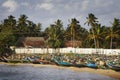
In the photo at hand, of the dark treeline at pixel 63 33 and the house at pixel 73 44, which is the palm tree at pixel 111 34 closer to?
the dark treeline at pixel 63 33

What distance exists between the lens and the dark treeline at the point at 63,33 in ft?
344

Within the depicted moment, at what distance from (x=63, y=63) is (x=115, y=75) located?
25879 mm

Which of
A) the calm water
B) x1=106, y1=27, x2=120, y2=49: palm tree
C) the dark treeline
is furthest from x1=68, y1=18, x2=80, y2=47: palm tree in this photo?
the calm water

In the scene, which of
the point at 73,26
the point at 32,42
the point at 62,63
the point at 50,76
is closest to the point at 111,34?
the point at 73,26

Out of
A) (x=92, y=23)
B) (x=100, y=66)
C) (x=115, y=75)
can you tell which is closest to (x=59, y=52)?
(x=92, y=23)

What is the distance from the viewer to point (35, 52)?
11069 centimetres

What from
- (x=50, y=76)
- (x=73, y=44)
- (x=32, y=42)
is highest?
(x=32, y=42)

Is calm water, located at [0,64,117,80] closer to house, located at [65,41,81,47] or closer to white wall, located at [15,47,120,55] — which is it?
white wall, located at [15,47,120,55]

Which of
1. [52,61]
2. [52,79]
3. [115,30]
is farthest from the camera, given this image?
[115,30]

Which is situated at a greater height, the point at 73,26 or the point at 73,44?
the point at 73,26

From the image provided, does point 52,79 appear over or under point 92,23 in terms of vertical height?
under

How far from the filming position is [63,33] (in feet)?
393

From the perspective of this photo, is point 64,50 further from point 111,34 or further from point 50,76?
point 50,76

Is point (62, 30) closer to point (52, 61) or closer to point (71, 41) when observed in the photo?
point (71, 41)
